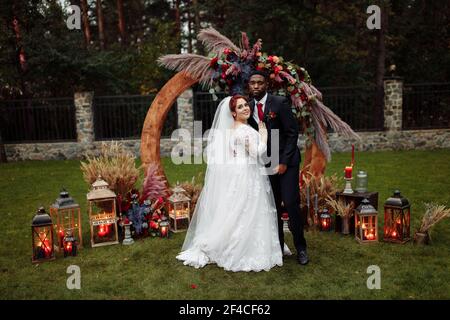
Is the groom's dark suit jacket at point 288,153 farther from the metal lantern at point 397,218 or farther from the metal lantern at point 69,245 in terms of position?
the metal lantern at point 69,245

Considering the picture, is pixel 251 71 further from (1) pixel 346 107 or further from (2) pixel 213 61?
(1) pixel 346 107

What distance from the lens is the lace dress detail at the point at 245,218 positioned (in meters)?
4.83

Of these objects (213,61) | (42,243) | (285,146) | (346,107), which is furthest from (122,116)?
(285,146)

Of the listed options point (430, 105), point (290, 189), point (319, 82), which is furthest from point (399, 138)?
point (290, 189)

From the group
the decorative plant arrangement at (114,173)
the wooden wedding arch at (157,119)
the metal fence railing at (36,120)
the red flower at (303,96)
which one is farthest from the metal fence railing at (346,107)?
the red flower at (303,96)

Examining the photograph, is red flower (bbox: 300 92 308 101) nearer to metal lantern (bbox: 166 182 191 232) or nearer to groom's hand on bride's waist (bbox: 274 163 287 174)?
groom's hand on bride's waist (bbox: 274 163 287 174)

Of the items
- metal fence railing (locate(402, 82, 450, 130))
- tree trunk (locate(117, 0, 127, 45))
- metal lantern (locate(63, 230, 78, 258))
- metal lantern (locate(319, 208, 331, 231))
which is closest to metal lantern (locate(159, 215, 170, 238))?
metal lantern (locate(63, 230, 78, 258))

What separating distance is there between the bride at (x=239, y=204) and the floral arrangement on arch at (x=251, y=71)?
701mm

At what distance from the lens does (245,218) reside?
15.9 ft

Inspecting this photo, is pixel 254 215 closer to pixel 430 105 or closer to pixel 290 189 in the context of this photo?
pixel 290 189

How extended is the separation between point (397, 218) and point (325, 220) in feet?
3.39

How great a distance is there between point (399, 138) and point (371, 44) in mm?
7659

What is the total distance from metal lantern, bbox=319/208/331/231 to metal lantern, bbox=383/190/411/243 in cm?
83

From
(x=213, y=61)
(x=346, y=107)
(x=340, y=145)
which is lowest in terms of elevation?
(x=340, y=145)
